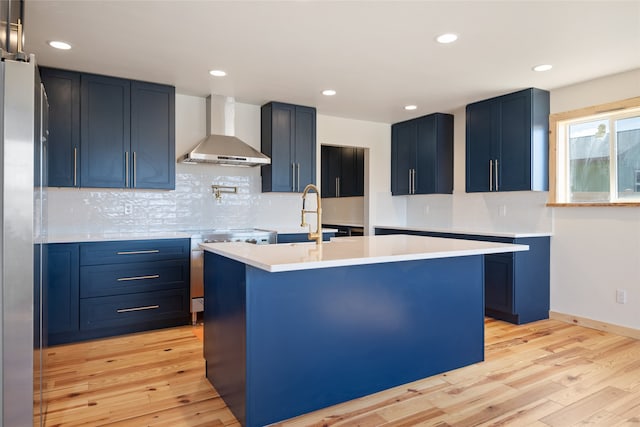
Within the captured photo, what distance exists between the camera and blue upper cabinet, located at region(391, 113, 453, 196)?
514 centimetres

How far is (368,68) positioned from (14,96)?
2.70m

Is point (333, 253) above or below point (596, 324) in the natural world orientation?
above

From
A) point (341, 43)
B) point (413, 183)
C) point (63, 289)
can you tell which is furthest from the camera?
point (413, 183)

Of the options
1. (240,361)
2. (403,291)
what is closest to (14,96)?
(240,361)

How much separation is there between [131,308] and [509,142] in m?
4.04

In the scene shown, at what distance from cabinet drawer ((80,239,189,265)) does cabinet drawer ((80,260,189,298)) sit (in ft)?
0.15

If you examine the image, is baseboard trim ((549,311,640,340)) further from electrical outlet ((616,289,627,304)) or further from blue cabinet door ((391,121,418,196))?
blue cabinet door ((391,121,418,196))

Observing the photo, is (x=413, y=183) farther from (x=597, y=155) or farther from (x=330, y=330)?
(x=330, y=330)

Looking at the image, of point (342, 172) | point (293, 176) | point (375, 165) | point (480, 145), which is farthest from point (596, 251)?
point (342, 172)

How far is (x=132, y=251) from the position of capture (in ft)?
11.7

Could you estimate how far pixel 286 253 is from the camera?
215 cm

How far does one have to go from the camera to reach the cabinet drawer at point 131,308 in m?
3.40

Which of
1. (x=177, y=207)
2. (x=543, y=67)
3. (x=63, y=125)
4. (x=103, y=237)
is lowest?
(x=103, y=237)

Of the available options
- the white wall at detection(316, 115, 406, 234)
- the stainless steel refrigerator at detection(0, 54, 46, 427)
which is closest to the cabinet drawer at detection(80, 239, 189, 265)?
the stainless steel refrigerator at detection(0, 54, 46, 427)
